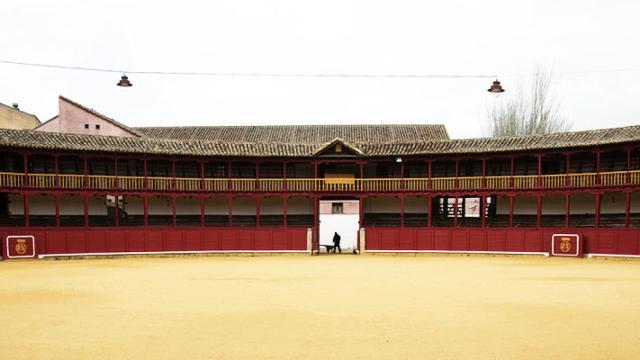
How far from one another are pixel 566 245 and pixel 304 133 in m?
24.7

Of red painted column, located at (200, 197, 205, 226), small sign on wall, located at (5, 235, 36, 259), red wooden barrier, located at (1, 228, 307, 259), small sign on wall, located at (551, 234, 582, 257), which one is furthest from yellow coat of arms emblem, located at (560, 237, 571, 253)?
small sign on wall, located at (5, 235, 36, 259)

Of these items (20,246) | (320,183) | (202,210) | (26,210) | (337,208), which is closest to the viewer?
(20,246)

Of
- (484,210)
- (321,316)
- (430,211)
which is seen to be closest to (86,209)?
(430,211)

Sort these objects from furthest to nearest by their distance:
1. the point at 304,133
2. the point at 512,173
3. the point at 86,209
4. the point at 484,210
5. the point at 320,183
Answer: the point at 304,133 → the point at 320,183 → the point at 484,210 → the point at 512,173 → the point at 86,209

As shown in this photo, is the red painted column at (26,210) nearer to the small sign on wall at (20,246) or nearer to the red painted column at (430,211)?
the small sign on wall at (20,246)

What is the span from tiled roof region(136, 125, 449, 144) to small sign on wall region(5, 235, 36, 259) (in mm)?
20279

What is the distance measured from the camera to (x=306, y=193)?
30.4 meters

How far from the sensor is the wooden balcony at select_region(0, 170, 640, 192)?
26.7m

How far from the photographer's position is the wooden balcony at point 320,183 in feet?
87.6

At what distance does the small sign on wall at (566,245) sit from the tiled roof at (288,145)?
16.3ft

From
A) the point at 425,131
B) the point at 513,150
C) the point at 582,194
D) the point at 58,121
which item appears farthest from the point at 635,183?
the point at 58,121

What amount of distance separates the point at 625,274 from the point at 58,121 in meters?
43.5

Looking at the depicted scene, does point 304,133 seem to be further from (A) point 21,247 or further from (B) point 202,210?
(A) point 21,247

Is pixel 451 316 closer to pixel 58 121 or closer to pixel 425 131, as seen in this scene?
pixel 425 131
